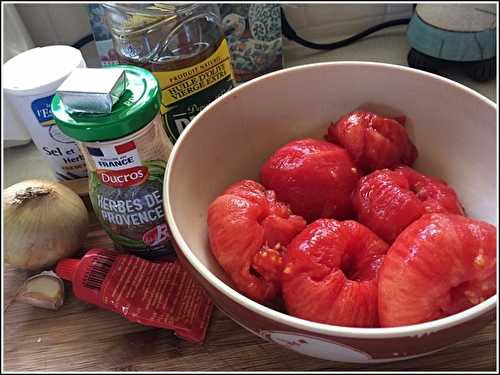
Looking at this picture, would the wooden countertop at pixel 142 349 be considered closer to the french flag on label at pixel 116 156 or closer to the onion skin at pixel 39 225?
the onion skin at pixel 39 225

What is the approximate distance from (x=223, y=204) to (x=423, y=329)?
23 cm

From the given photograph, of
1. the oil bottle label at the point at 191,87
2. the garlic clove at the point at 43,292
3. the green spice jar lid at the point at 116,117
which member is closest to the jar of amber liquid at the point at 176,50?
the oil bottle label at the point at 191,87

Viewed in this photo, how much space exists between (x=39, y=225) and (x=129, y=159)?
150mm

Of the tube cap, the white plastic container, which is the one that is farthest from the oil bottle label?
the tube cap

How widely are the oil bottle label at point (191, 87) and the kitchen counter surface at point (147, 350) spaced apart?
275mm

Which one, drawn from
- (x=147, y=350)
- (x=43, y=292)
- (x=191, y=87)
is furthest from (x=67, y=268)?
(x=191, y=87)

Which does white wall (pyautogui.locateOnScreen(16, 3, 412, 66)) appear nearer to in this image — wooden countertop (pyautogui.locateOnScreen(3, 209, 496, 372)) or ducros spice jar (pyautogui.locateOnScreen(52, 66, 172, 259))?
ducros spice jar (pyautogui.locateOnScreen(52, 66, 172, 259))

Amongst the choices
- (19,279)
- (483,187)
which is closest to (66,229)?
(19,279)

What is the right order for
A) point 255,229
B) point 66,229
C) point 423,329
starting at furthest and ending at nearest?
point 66,229 → point 255,229 → point 423,329

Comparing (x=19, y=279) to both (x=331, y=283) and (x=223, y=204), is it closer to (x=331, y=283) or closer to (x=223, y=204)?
(x=223, y=204)

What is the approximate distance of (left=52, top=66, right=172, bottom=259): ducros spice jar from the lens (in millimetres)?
516

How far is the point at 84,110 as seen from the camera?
52cm

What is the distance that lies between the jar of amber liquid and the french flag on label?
153 millimetres

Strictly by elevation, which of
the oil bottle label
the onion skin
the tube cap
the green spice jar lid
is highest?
the green spice jar lid
